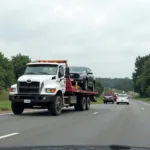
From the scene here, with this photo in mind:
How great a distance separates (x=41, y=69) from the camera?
19.6 meters

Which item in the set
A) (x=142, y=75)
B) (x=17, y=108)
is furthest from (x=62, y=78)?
(x=142, y=75)

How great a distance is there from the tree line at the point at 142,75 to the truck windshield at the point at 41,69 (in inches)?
4174

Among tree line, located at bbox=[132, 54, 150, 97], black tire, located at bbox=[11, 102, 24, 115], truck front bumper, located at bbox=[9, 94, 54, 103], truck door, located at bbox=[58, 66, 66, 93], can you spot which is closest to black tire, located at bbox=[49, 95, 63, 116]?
truck front bumper, located at bbox=[9, 94, 54, 103]

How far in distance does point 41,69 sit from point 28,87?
155 cm

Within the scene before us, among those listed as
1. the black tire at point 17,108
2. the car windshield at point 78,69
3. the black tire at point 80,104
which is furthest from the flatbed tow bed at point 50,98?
the car windshield at point 78,69

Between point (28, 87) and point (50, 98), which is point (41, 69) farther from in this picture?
point (50, 98)

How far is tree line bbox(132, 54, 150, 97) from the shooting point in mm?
131625

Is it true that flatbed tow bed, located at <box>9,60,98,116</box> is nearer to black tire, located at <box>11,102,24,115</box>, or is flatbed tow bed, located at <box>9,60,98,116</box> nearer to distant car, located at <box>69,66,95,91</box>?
black tire, located at <box>11,102,24,115</box>

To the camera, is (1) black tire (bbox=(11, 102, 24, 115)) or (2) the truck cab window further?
(2) the truck cab window

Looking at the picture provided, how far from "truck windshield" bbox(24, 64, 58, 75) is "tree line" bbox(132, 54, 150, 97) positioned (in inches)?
4174

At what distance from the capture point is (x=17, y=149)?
4.44m

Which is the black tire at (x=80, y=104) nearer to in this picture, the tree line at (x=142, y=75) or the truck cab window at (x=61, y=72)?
the truck cab window at (x=61, y=72)

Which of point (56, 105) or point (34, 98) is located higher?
point (34, 98)

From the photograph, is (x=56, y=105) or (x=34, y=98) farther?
(x=56, y=105)
